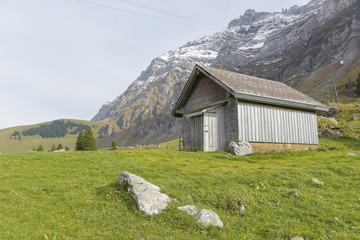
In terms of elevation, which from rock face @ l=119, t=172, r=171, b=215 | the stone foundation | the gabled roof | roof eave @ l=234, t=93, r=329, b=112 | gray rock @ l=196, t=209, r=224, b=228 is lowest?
gray rock @ l=196, t=209, r=224, b=228

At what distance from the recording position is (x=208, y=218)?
25.5 ft

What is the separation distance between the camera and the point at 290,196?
983cm

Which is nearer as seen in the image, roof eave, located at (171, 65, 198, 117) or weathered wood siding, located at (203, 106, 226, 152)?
Answer: weathered wood siding, located at (203, 106, 226, 152)

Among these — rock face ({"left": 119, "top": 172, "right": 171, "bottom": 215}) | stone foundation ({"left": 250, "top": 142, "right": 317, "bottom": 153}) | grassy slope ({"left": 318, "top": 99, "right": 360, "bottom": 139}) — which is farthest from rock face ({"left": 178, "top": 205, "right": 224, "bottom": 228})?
grassy slope ({"left": 318, "top": 99, "right": 360, "bottom": 139})

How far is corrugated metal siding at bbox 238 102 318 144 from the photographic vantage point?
71.4ft

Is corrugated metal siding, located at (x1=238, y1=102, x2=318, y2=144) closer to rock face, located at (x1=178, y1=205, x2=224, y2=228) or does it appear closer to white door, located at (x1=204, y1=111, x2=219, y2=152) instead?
white door, located at (x1=204, y1=111, x2=219, y2=152)

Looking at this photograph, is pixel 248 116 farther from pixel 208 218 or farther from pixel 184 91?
pixel 208 218

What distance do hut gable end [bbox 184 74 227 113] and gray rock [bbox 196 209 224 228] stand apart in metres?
16.3

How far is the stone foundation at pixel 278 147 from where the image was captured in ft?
72.6

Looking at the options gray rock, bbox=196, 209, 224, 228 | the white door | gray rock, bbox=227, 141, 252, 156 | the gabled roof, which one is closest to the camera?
gray rock, bbox=196, 209, 224, 228

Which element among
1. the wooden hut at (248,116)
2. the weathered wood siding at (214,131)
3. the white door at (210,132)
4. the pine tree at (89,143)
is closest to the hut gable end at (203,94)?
the wooden hut at (248,116)

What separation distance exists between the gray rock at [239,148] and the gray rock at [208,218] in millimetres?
13036

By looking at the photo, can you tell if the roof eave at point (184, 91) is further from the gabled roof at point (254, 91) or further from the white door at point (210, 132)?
the white door at point (210, 132)

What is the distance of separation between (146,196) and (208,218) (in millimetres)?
2531
